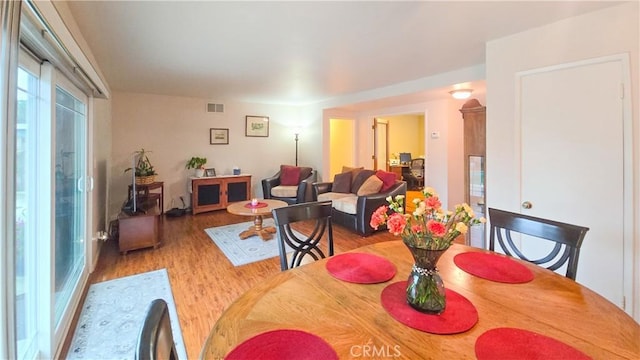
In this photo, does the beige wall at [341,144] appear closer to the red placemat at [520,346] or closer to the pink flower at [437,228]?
the pink flower at [437,228]

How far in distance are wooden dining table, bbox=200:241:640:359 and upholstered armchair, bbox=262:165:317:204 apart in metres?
3.97

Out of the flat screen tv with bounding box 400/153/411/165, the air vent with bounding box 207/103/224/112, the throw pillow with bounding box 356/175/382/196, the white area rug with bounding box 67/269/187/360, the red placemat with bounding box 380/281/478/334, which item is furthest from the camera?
the flat screen tv with bounding box 400/153/411/165

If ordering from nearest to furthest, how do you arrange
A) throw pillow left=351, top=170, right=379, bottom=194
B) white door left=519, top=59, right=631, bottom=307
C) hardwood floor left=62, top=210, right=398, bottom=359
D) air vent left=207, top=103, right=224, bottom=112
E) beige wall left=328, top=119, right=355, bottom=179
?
white door left=519, top=59, right=631, bottom=307, hardwood floor left=62, top=210, right=398, bottom=359, throw pillow left=351, top=170, right=379, bottom=194, air vent left=207, top=103, right=224, bottom=112, beige wall left=328, top=119, right=355, bottom=179

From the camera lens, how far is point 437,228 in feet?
3.20

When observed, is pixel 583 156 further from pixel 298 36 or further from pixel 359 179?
pixel 359 179

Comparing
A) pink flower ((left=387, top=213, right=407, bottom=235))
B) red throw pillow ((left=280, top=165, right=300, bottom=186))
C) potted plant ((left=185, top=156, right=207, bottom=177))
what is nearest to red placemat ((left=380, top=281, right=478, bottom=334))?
pink flower ((left=387, top=213, right=407, bottom=235))

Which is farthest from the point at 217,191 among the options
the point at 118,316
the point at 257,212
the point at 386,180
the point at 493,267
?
the point at 493,267

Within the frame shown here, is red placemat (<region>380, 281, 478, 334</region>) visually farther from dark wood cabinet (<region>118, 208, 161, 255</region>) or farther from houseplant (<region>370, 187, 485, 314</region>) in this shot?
dark wood cabinet (<region>118, 208, 161, 255</region>)

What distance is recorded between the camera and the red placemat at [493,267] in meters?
1.27

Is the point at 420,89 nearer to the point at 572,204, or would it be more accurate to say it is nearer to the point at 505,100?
the point at 505,100

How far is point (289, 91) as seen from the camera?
16.4ft

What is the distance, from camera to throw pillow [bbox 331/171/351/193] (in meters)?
5.13

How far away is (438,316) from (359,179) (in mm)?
4089

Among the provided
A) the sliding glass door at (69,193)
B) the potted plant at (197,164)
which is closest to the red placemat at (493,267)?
the sliding glass door at (69,193)
